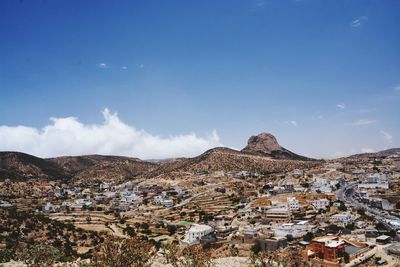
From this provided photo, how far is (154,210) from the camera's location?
101312 mm

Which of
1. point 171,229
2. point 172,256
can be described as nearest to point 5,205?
point 171,229

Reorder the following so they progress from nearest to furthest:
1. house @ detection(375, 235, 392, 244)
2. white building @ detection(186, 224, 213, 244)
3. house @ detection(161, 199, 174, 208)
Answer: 1. house @ detection(375, 235, 392, 244)
2. white building @ detection(186, 224, 213, 244)
3. house @ detection(161, 199, 174, 208)

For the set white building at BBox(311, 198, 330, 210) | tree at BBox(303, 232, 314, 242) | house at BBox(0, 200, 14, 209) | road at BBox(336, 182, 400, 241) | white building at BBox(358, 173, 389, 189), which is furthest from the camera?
white building at BBox(358, 173, 389, 189)

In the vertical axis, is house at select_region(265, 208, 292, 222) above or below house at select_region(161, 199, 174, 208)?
below

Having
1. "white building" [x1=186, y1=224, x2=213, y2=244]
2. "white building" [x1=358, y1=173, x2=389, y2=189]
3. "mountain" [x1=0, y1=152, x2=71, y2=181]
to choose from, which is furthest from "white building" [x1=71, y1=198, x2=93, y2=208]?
"white building" [x1=358, y1=173, x2=389, y2=189]

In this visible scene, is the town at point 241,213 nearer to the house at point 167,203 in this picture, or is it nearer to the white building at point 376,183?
the house at point 167,203

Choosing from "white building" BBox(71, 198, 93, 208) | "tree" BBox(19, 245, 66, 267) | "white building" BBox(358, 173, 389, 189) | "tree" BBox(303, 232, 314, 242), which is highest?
"white building" BBox(358, 173, 389, 189)

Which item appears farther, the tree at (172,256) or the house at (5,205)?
the house at (5,205)

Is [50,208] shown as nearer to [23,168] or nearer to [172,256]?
[172,256]

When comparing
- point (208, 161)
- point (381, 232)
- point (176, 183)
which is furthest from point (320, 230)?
point (208, 161)

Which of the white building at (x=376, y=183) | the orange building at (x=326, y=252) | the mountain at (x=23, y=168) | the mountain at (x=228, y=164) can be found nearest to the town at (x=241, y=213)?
the orange building at (x=326, y=252)

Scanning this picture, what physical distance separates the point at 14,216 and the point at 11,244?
2043 centimetres

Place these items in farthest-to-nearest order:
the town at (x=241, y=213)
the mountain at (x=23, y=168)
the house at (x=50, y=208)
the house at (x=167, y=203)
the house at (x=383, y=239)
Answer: the mountain at (x=23, y=168), the house at (x=167, y=203), the house at (x=50, y=208), the house at (x=383, y=239), the town at (x=241, y=213)

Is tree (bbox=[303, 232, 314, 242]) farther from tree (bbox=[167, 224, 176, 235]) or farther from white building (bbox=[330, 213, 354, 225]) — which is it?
tree (bbox=[167, 224, 176, 235])
